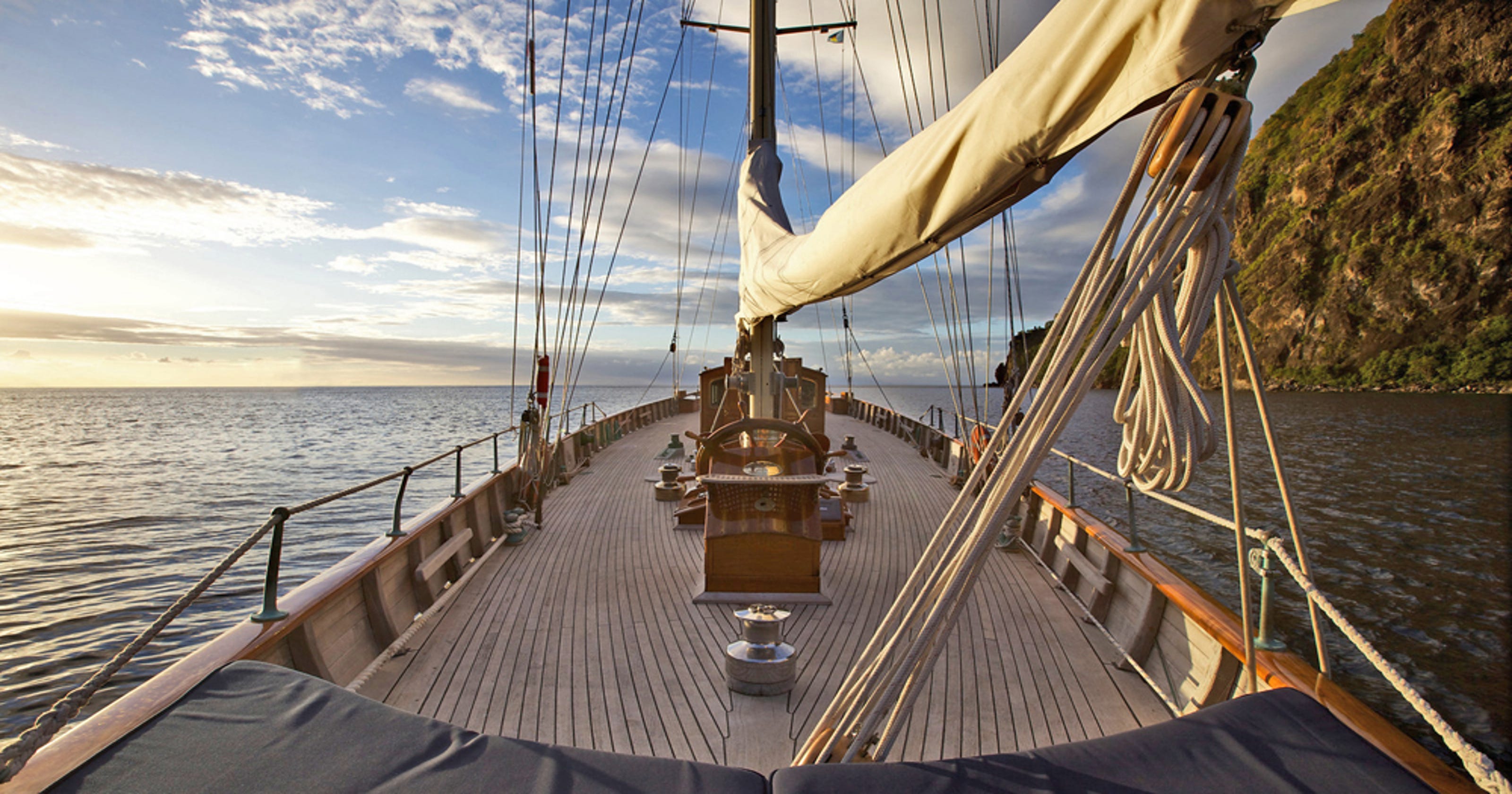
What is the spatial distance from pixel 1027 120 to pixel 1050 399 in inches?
27.9

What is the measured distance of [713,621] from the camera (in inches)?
173

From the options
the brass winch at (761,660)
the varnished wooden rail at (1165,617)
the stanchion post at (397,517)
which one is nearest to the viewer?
the varnished wooden rail at (1165,617)

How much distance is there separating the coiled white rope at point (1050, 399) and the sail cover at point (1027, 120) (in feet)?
0.39

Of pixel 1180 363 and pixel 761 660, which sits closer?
pixel 1180 363

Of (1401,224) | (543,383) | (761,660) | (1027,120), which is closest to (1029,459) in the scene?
(1027,120)

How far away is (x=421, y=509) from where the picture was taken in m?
15.4

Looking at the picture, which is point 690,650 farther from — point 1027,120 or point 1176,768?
point 1027,120

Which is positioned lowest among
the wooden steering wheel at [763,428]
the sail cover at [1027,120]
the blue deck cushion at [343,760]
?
the blue deck cushion at [343,760]

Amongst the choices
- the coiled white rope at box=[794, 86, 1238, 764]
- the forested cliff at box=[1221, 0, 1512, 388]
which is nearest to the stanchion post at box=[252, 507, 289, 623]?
the coiled white rope at box=[794, 86, 1238, 764]

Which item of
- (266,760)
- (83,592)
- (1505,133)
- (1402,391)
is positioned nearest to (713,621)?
(266,760)

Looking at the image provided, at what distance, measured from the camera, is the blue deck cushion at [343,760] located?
1417 mm

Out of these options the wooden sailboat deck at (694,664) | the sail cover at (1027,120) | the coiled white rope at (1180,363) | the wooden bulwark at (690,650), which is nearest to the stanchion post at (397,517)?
the wooden bulwark at (690,650)

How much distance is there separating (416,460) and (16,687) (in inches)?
737

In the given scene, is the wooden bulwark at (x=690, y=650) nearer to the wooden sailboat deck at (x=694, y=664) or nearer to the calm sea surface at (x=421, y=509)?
the wooden sailboat deck at (x=694, y=664)
